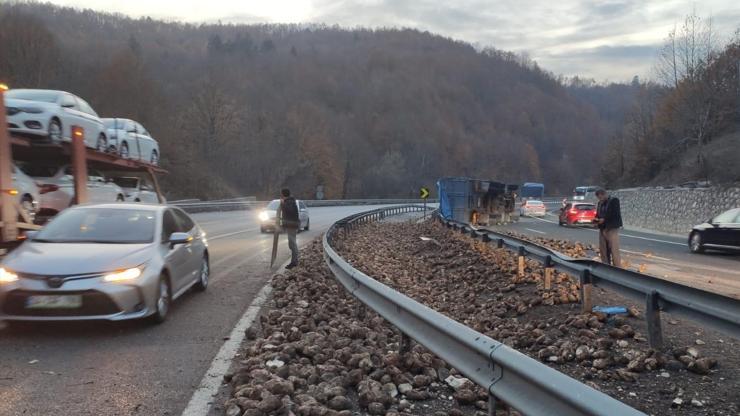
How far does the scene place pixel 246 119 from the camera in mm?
84688

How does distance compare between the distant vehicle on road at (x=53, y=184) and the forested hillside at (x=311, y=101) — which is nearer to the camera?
the distant vehicle on road at (x=53, y=184)

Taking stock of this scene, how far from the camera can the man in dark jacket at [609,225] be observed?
1186 centimetres

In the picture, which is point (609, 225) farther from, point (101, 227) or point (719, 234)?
point (101, 227)

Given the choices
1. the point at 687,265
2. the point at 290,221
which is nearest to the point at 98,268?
the point at 290,221

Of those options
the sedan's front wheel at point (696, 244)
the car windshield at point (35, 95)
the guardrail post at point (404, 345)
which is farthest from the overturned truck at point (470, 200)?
the guardrail post at point (404, 345)

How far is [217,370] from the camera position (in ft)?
17.4

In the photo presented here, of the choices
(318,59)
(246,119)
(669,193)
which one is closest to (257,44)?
(318,59)

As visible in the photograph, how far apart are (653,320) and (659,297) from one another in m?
0.24

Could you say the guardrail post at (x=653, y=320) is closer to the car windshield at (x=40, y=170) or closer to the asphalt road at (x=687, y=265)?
the asphalt road at (x=687, y=265)

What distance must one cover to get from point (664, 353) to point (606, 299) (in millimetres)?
2805

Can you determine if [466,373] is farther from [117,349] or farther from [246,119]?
[246,119]

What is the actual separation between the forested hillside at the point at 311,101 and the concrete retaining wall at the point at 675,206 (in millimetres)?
39853

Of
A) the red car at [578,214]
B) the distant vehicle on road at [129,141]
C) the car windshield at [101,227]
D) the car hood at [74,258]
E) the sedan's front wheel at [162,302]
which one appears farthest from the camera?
the red car at [578,214]

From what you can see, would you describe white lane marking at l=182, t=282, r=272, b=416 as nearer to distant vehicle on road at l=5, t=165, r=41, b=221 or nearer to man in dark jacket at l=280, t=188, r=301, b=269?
distant vehicle on road at l=5, t=165, r=41, b=221
